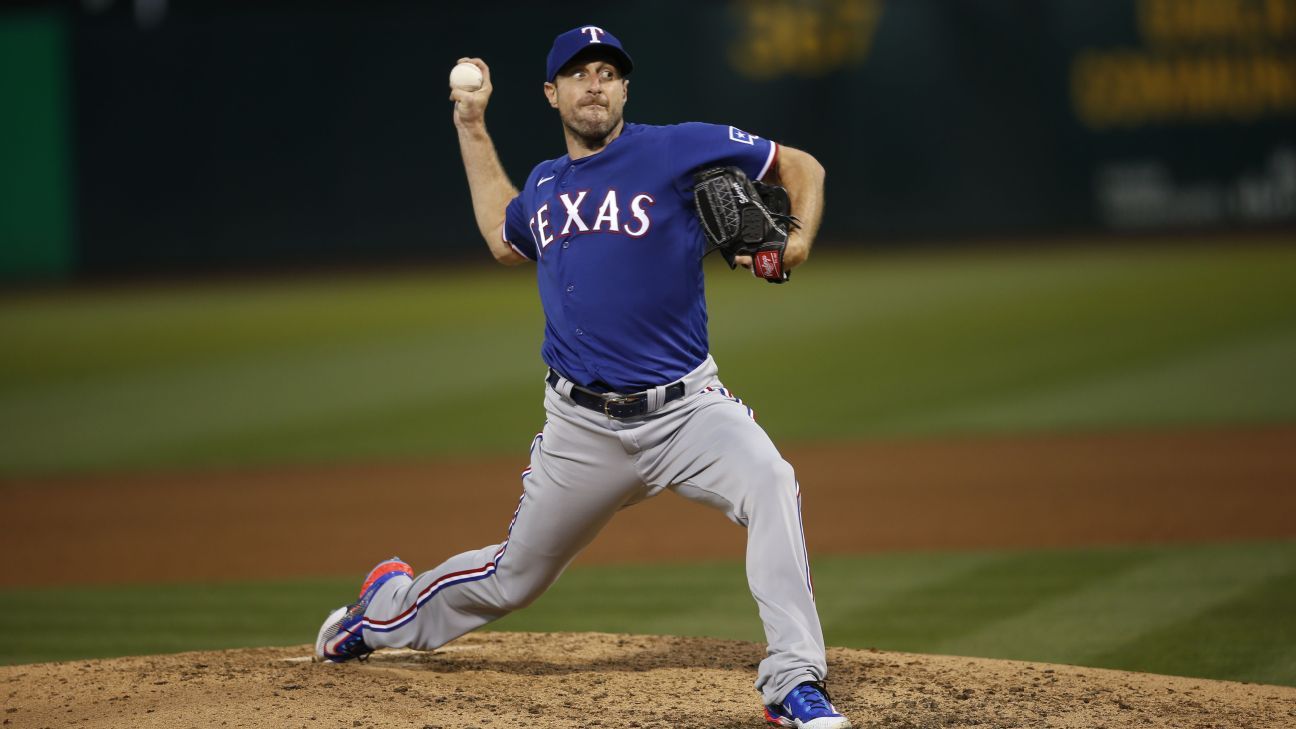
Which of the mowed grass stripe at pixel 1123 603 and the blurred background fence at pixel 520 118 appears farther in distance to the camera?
the blurred background fence at pixel 520 118

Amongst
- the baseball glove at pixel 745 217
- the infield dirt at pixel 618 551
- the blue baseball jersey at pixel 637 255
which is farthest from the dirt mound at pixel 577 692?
the baseball glove at pixel 745 217

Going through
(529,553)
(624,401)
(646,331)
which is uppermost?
(646,331)

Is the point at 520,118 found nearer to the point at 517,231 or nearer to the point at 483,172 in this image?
the point at 483,172

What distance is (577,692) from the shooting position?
191 inches

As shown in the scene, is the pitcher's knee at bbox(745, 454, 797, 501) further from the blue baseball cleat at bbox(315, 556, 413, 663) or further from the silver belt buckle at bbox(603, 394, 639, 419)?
the blue baseball cleat at bbox(315, 556, 413, 663)

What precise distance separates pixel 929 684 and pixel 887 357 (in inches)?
348

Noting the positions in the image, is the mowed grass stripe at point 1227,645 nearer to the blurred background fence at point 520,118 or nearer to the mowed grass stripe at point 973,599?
the mowed grass stripe at point 973,599

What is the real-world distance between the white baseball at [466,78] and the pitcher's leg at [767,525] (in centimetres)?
133

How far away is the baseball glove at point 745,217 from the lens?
436cm

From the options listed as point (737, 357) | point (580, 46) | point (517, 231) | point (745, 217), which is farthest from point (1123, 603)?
point (737, 357)

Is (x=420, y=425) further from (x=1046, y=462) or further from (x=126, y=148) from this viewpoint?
(x=126, y=148)

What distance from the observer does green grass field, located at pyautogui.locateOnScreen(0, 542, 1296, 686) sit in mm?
5578

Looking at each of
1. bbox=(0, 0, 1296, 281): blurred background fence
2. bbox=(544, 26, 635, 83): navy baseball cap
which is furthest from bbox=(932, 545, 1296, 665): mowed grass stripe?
bbox=(0, 0, 1296, 281): blurred background fence

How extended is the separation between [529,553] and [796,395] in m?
7.57
